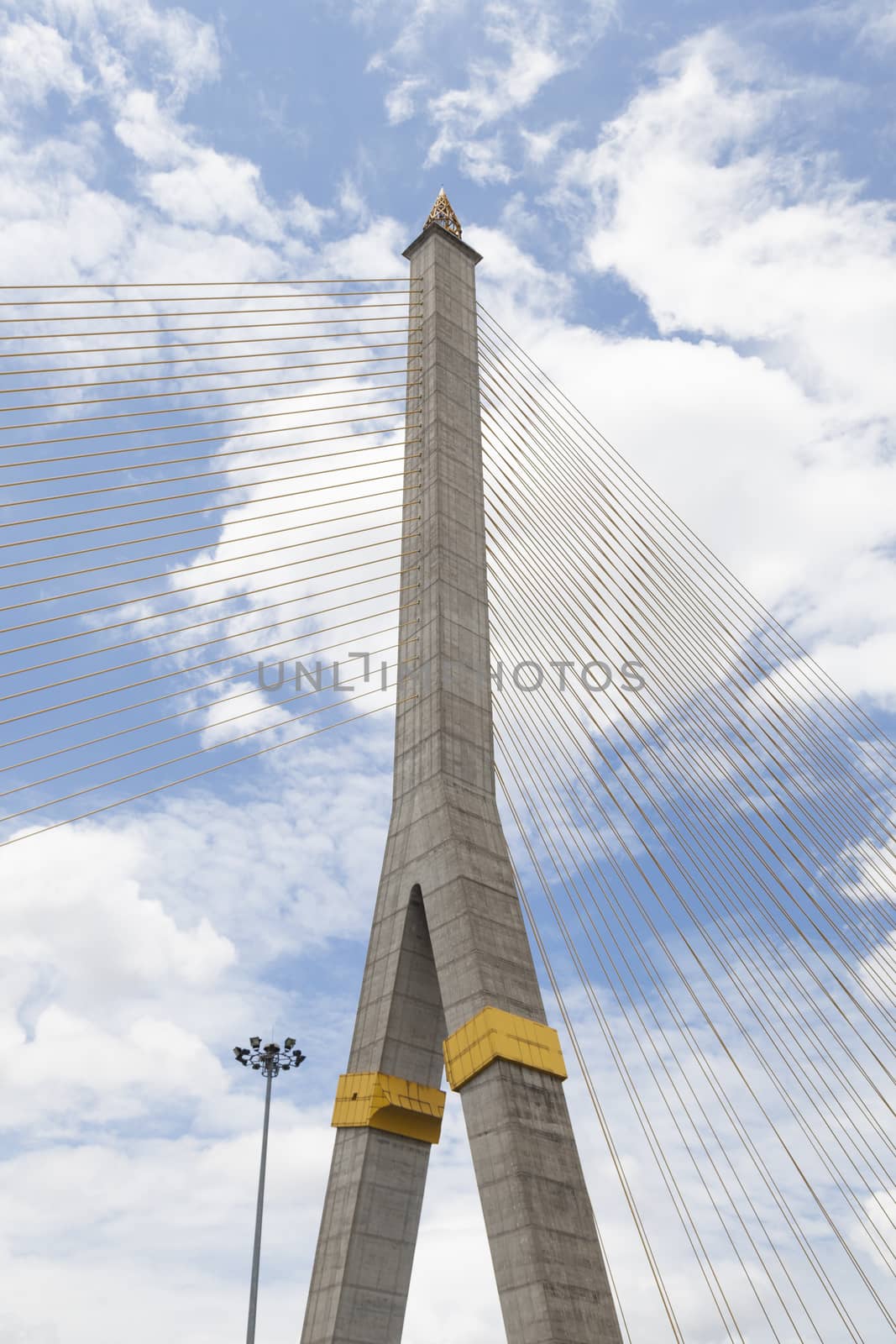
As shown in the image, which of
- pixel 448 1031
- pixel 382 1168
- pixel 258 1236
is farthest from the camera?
pixel 258 1236

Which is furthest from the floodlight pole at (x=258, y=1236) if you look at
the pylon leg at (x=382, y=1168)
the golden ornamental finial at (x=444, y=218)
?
the golden ornamental finial at (x=444, y=218)

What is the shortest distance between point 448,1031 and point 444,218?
48.3 ft

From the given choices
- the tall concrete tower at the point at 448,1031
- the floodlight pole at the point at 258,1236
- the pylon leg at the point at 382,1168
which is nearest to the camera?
the tall concrete tower at the point at 448,1031

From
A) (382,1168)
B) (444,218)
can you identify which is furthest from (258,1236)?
(444,218)

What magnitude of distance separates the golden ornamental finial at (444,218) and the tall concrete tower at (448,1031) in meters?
4.42

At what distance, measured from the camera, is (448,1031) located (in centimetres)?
1321

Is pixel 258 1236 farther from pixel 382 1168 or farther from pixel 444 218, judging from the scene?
pixel 444 218

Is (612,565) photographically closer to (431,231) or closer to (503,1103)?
(431,231)

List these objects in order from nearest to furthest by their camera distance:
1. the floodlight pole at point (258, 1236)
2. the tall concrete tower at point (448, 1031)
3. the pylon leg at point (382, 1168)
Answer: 1. the tall concrete tower at point (448, 1031)
2. the pylon leg at point (382, 1168)
3. the floodlight pole at point (258, 1236)

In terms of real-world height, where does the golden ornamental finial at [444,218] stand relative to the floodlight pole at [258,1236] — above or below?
above

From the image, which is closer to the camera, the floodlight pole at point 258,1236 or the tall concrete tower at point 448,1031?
the tall concrete tower at point 448,1031

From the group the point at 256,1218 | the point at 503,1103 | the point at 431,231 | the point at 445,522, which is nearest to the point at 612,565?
the point at 445,522

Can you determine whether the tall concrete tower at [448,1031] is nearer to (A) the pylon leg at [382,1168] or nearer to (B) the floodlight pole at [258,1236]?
(A) the pylon leg at [382,1168]

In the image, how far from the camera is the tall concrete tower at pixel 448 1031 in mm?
11695
